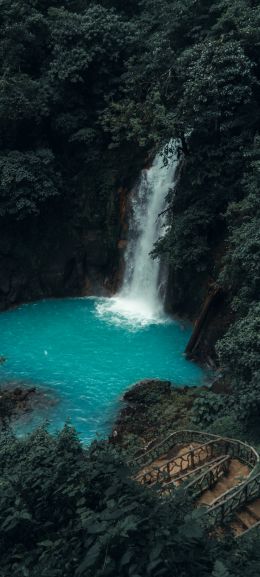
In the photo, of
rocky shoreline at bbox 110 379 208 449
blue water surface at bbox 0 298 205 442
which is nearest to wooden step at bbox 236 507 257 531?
rocky shoreline at bbox 110 379 208 449

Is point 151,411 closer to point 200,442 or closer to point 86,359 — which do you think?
point 86,359

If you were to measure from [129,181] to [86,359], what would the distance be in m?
7.23

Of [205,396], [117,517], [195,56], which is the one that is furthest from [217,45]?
[117,517]

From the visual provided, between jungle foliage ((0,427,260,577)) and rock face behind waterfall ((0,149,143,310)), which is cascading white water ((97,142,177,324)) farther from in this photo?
jungle foliage ((0,427,260,577))

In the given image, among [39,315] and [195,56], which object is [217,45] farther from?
[39,315]

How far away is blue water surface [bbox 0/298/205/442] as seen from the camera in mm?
14711

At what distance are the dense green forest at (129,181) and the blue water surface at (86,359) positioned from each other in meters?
1.97

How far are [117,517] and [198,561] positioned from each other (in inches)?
30.4

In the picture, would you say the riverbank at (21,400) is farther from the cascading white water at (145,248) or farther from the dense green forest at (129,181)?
the cascading white water at (145,248)

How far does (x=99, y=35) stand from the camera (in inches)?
798

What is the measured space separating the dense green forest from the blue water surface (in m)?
1.97

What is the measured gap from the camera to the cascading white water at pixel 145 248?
20.3 meters

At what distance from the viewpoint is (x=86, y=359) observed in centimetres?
1719

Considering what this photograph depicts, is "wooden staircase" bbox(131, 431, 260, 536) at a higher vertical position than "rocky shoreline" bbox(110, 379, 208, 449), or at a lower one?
higher
